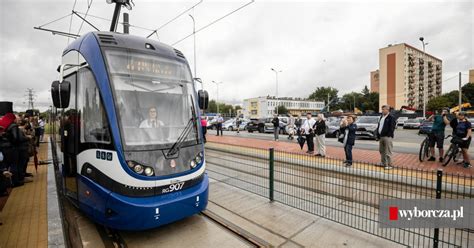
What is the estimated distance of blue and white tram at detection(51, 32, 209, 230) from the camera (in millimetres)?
3201

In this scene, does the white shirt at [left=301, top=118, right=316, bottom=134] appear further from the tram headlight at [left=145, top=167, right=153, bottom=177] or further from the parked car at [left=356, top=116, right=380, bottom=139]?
the tram headlight at [left=145, top=167, right=153, bottom=177]

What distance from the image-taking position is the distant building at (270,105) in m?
91.4

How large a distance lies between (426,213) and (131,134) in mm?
4225

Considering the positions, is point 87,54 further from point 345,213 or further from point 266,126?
point 266,126

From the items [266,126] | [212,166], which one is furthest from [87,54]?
[266,126]

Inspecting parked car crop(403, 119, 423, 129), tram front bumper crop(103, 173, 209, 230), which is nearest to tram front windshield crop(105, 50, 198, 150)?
tram front bumper crop(103, 173, 209, 230)

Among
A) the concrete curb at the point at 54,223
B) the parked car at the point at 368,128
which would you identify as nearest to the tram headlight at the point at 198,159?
the concrete curb at the point at 54,223

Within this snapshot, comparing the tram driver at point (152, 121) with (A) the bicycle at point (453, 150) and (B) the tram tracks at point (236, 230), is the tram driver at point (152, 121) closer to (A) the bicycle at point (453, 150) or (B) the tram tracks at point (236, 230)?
(B) the tram tracks at point (236, 230)

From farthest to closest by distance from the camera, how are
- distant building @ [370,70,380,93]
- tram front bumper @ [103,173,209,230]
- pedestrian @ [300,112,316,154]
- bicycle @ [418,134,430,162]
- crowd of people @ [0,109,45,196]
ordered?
1. distant building @ [370,70,380,93]
2. pedestrian @ [300,112,316,154]
3. bicycle @ [418,134,430,162]
4. crowd of people @ [0,109,45,196]
5. tram front bumper @ [103,173,209,230]

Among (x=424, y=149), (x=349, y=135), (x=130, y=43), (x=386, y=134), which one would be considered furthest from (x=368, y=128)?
(x=130, y=43)

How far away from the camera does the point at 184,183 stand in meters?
3.55

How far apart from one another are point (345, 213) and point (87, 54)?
508cm

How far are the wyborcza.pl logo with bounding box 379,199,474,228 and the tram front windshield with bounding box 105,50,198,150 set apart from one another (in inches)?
127

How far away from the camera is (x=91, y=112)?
3.58 metres
